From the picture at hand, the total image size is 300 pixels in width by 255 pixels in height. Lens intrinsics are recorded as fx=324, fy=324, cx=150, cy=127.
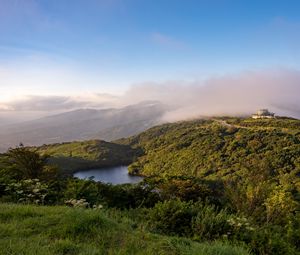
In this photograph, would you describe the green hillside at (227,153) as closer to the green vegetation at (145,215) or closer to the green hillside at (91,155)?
the green hillside at (91,155)

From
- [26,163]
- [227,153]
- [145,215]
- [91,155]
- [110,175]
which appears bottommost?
[110,175]

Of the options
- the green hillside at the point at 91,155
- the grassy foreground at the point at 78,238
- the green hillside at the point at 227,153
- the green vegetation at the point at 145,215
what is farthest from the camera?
the green hillside at the point at 91,155

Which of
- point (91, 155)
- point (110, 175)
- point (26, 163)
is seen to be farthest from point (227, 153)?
point (26, 163)

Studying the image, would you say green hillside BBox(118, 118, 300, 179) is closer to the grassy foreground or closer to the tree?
the tree

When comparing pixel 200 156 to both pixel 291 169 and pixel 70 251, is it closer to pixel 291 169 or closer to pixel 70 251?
pixel 291 169

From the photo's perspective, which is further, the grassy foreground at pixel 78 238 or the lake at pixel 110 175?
the lake at pixel 110 175

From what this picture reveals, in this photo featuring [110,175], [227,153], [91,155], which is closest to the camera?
[110,175]

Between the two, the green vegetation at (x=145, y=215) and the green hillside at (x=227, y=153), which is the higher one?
the green vegetation at (x=145, y=215)

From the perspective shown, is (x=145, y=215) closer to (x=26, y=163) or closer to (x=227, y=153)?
(x=26, y=163)

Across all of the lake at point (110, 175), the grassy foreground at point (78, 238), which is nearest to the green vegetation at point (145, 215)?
the grassy foreground at point (78, 238)

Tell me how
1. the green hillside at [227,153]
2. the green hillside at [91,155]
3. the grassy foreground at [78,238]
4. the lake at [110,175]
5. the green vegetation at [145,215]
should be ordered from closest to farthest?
the grassy foreground at [78,238] → the green vegetation at [145,215] → the green hillside at [227,153] → the lake at [110,175] → the green hillside at [91,155]

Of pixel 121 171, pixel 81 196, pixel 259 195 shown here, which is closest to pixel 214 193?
pixel 259 195
